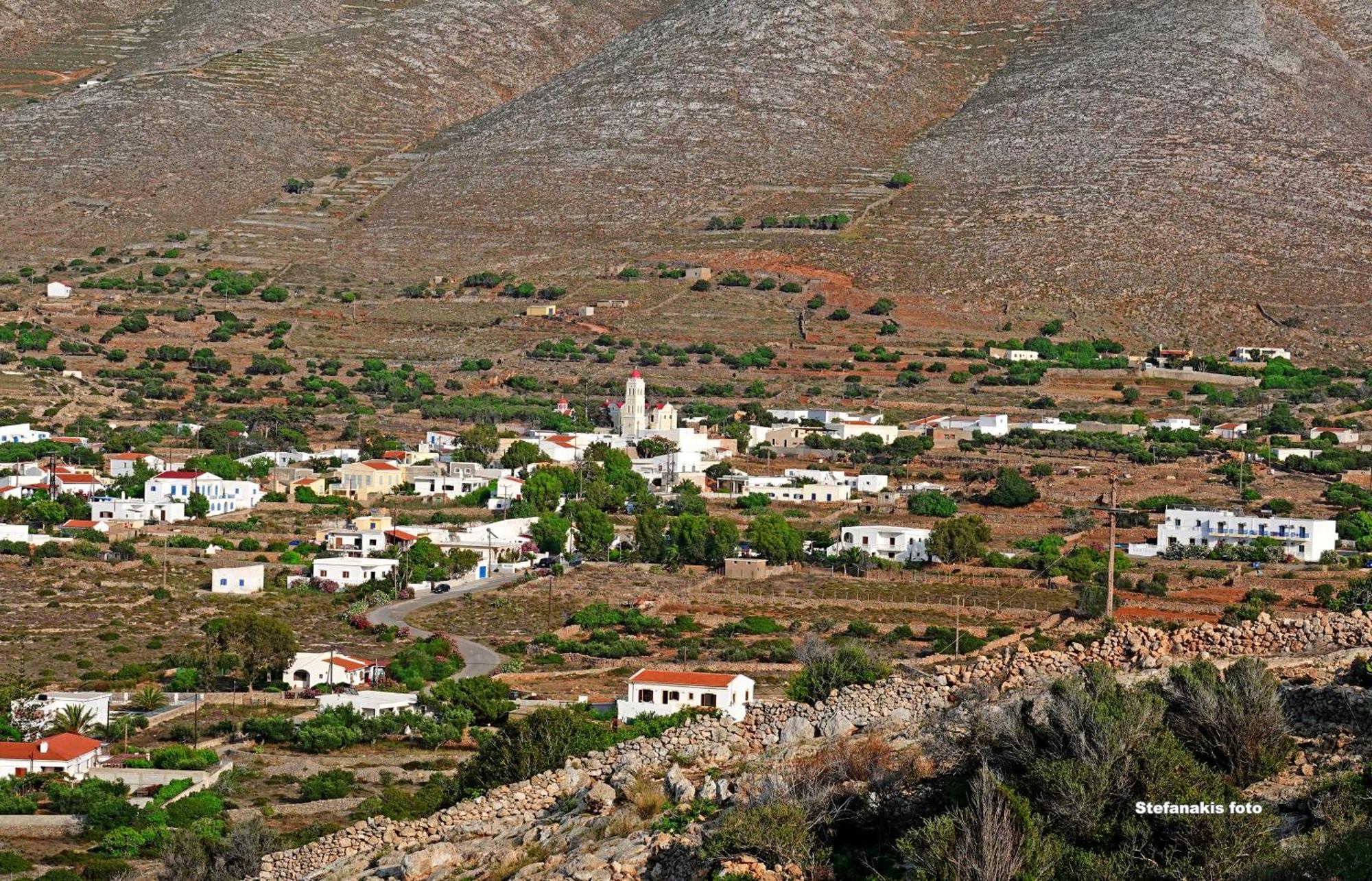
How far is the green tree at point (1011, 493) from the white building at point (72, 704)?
24421 mm

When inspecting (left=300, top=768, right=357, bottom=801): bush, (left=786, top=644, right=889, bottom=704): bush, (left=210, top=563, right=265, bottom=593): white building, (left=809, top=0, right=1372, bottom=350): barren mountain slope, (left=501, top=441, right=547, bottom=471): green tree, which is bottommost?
(left=300, top=768, right=357, bottom=801): bush

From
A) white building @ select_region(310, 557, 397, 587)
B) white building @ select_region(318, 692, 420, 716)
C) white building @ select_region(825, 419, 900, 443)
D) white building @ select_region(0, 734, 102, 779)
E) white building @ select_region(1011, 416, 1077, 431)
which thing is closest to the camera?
white building @ select_region(0, 734, 102, 779)

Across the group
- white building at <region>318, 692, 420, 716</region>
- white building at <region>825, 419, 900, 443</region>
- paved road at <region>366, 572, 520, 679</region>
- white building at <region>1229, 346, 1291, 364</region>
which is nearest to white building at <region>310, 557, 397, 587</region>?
paved road at <region>366, 572, 520, 679</region>

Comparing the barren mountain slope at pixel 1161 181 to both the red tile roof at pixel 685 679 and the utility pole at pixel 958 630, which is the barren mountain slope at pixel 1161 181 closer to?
the utility pole at pixel 958 630

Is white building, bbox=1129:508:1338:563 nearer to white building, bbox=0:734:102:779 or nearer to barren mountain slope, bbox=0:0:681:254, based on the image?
white building, bbox=0:734:102:779

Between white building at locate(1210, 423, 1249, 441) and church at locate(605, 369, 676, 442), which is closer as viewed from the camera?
white building at locate(1210, 423, 1249, 441)

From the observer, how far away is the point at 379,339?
7525 cm

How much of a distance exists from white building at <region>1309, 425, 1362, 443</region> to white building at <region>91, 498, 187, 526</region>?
102 feet

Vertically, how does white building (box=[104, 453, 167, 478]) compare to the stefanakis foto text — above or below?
below

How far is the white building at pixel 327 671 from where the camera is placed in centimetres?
3133

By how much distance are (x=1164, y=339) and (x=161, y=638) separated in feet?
155

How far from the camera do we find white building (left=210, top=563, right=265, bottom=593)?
39562 mm

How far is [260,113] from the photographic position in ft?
360

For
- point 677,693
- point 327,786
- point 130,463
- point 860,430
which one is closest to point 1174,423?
point 860,430
